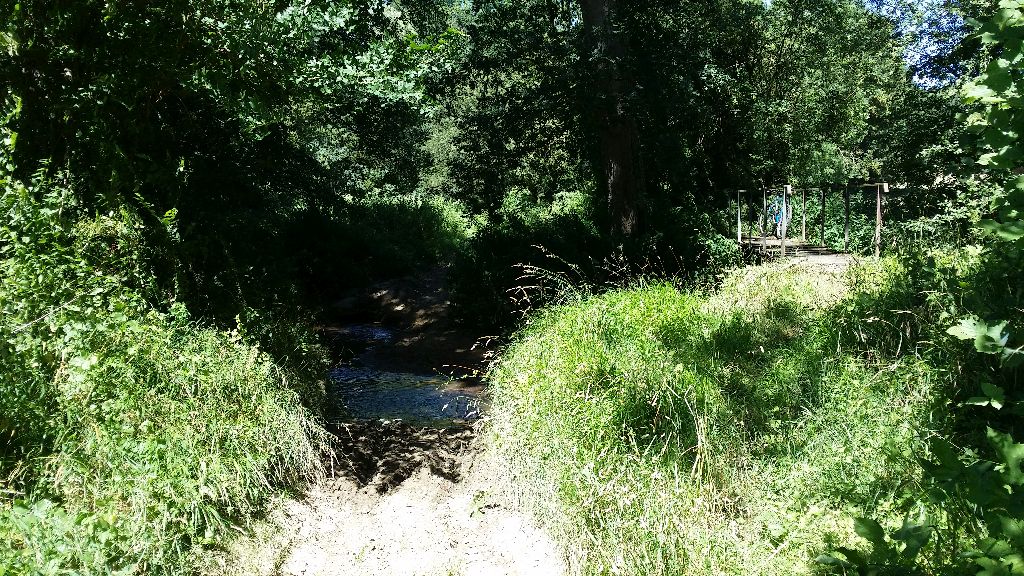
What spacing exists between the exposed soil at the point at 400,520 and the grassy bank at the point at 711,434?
0.29 meters

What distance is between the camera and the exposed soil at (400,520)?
4.62m

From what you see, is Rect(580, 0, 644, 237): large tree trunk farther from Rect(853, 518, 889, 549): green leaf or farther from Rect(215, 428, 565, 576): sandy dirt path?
Rect(853, 518, 889, 549): green leaf

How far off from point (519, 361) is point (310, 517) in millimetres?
2224

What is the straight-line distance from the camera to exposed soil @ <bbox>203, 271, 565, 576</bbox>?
462 centimetres

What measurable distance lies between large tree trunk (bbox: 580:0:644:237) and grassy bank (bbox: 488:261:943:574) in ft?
19.1

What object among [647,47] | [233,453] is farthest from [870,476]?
[647,47]

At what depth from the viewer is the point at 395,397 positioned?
8.87m

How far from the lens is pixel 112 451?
4316mm

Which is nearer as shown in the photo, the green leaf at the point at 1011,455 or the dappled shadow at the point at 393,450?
the green leaf at the point at 1011,455

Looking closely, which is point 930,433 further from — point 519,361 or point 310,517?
point 310,517

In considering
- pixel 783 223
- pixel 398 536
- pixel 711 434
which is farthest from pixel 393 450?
pixel 783 223

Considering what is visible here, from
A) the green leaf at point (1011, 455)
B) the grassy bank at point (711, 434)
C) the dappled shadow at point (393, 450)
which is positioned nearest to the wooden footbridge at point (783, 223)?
the grassy bank at point (711, 434)

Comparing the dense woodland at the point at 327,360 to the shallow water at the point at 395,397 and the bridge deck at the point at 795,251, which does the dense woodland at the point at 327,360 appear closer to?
the shallow water at the point at 395,397

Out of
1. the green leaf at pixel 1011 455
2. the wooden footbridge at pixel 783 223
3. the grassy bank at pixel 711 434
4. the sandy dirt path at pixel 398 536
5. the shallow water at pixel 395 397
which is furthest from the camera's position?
the wooden footbridge at pixel 783 223
